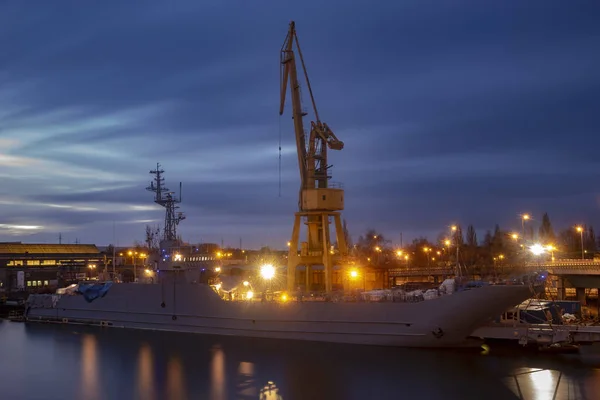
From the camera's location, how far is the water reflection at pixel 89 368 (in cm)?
1789

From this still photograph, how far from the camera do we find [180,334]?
90.8 ft

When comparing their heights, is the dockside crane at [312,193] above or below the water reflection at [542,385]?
above

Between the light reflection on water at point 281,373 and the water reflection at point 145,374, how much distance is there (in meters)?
0.04

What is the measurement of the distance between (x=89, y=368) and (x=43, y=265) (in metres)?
52.4

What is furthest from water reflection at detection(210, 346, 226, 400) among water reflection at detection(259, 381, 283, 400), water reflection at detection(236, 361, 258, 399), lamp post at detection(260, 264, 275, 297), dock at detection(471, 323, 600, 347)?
dock at detection(471, 323, 600, 347)

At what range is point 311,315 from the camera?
23625 mm

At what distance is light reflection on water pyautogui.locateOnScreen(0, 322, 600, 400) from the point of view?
56.0 feet

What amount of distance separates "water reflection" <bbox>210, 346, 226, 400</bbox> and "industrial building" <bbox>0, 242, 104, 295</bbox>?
79.2 ft

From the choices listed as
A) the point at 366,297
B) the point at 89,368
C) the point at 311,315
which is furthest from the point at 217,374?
the point at 366,297

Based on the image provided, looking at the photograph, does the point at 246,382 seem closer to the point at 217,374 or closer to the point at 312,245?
the point at 217,374

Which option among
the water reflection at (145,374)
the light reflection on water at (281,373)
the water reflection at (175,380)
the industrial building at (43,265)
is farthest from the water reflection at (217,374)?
the industrial building at (43,265)

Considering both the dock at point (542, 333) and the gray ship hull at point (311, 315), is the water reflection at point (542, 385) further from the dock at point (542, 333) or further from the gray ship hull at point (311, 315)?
the gray ship hull at point (311, 315)

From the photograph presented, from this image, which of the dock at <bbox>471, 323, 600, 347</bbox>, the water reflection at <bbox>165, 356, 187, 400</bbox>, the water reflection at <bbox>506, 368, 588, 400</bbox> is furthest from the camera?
the dock at <bbox>471, 323, 600, 347</bbox>

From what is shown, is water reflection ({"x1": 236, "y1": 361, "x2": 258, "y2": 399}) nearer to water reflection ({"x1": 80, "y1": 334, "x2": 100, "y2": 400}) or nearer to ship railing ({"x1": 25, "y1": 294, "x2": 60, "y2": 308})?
water reflection ({"x1": 80, "y1": 334, "x2": 100, "y2": 400})
